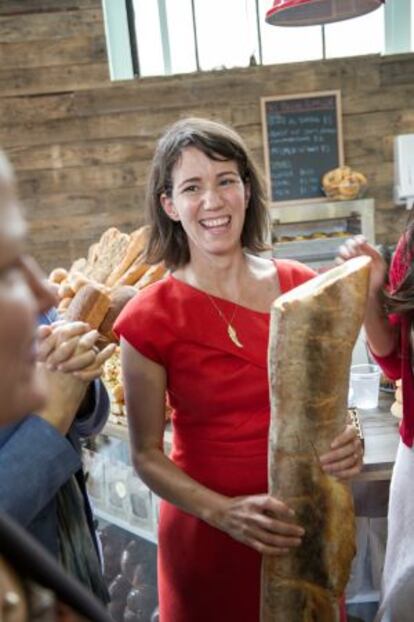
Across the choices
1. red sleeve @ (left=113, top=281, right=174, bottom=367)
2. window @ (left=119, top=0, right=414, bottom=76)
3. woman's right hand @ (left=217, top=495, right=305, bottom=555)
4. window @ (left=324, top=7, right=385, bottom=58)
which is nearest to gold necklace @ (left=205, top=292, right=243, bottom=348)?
red sleeve @ (left=113, top=281, right=174, bottom=367)

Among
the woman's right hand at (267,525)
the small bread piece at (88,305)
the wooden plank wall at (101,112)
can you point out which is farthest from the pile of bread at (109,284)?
the wooden plank wall at (101,112)

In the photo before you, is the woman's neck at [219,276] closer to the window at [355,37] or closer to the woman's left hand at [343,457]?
the woman's left hand at [343,457]

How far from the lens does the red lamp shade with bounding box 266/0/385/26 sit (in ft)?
7.39

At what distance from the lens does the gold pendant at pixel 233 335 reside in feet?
4.36

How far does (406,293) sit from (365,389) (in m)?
0.68

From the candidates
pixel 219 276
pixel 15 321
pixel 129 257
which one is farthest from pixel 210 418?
pixel 129 257

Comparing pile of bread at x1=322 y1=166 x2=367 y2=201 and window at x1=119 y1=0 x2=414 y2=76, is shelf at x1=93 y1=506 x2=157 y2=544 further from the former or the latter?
window at x1=119 y1=0 x2=414 y2=76

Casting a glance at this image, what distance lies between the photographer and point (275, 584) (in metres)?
1.15

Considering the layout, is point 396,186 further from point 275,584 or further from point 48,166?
point 275,584

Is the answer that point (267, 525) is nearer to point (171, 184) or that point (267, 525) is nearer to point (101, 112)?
point (171, 184)

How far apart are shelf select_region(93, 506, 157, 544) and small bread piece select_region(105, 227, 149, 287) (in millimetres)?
795

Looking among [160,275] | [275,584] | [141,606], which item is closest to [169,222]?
[160,275]

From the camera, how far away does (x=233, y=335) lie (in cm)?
134

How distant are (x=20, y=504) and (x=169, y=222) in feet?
2.80
